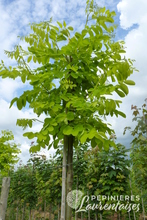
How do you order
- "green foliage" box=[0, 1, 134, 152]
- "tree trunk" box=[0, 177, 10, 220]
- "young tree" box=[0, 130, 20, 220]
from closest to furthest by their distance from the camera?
"green foliage" box=[0, 1, 134, 152] → "tree trunk" box=[0, 177, 10, 220] → "young tree" box=[0, 130, 20, 220]

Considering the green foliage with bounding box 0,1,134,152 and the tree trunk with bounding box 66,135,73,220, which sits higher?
the green foliage with bounding box 0,1,134,152

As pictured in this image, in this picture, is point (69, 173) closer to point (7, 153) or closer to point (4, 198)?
point (4, 198)

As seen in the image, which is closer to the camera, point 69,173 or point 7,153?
point 69,173

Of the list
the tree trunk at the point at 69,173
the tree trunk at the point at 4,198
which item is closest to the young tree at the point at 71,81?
the tree trunk at the point at 69,173

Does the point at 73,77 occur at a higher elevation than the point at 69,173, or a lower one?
higher

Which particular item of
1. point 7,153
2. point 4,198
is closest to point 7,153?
point 7,153

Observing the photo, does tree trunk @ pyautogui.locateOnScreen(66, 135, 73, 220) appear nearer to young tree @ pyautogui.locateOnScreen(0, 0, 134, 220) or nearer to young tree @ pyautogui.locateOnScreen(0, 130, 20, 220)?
young tree @ pyautogui.locateOnScreen(0, 0, 134, 220)

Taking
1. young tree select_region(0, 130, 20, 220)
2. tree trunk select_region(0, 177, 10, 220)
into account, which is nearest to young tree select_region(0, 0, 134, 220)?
tree trunk select_region(0, 177, 10, 220)

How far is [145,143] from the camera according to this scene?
23.9ft

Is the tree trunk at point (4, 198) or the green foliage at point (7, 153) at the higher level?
the green foliage at point (7, 153)

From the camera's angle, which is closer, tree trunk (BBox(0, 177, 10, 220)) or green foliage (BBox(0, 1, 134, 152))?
green foliage (BBox(0, 1, 134, 152))

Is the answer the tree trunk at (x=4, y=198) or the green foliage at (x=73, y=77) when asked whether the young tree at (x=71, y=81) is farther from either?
the tree trunk at (x=4, y=198)

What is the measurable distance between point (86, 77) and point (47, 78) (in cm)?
59

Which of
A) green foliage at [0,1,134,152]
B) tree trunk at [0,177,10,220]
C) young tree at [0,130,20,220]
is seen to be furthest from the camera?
young tree at [0,130,20,220]
